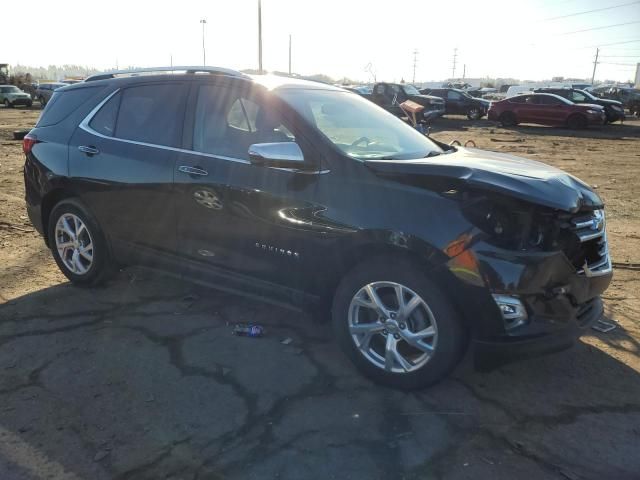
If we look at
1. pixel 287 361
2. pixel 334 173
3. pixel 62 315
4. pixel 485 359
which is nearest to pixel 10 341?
pixel 62 315

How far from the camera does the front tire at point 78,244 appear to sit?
454cm

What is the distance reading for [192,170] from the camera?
12.3 feet

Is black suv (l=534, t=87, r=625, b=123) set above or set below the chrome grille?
above

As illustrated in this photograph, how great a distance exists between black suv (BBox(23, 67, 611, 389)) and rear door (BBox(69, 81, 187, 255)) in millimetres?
13

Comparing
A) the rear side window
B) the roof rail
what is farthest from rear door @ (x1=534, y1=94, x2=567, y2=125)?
the rear side window

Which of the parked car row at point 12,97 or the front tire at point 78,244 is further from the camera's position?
the parked car row at point 12,97

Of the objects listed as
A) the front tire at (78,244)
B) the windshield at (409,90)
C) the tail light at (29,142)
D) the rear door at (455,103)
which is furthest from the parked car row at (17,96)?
the front tire at (78,244)

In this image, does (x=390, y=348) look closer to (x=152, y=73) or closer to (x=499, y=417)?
(x=499, y=417)

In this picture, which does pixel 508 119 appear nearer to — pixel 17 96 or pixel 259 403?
pixel 259 403

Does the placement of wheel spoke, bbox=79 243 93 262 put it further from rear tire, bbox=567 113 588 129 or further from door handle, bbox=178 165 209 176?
rear tire, bbox=567 113 588 129

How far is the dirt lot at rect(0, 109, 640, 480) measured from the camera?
258cm

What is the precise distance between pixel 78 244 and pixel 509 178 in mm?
3590

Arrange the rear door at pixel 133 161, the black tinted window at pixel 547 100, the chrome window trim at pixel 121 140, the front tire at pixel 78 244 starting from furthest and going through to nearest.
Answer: the black tinted window at pixel 547 100
the front tire at pixel 78 244
the rear door at pixel 133 161
the chrome window trim at pixel 121 140

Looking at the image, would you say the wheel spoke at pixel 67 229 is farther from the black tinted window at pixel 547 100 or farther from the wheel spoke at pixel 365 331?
the black tinted window at pixel 547 100
